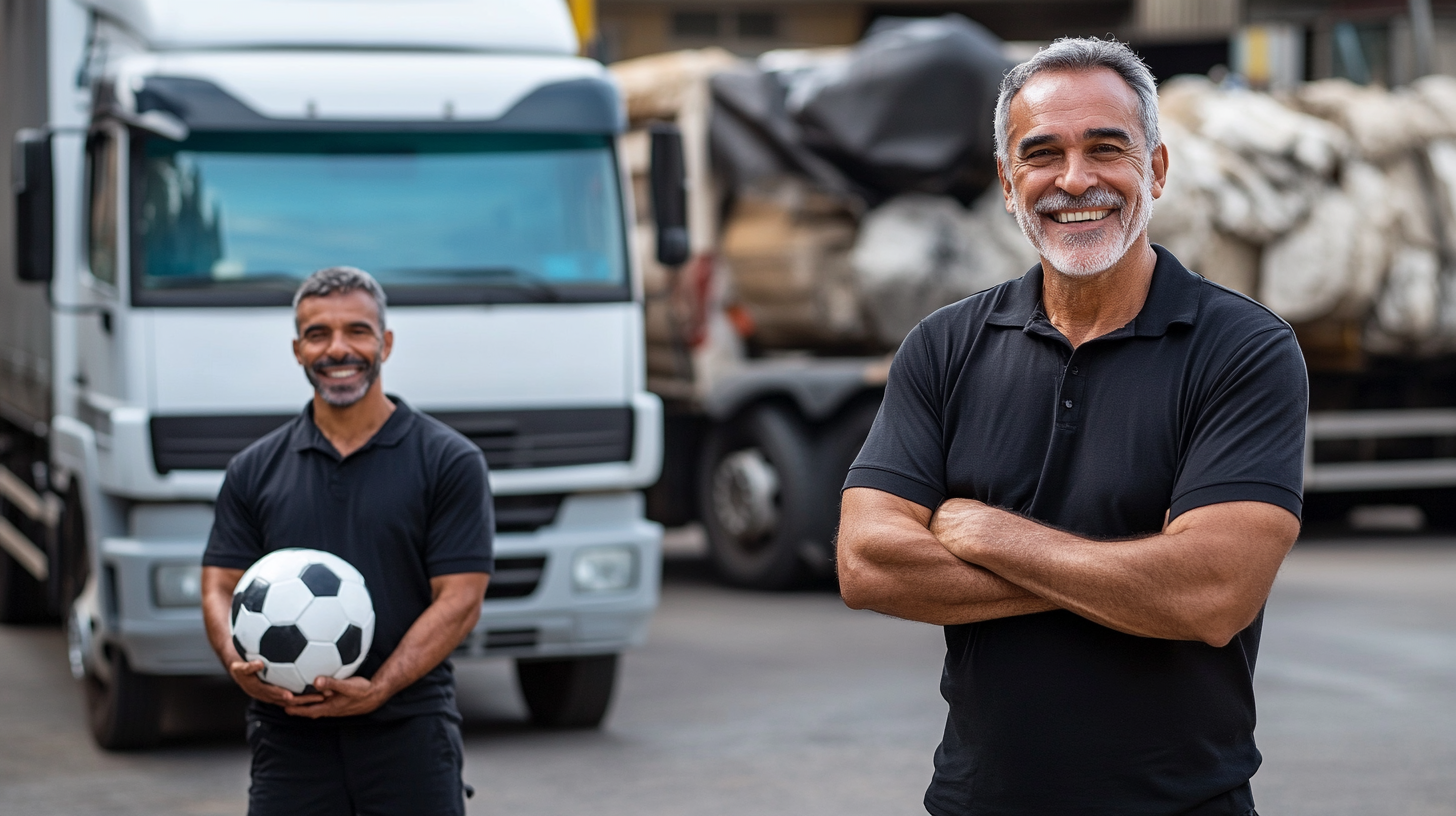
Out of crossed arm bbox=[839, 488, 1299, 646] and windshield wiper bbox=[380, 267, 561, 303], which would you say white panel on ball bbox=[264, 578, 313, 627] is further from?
windshield wiper bbox=[380, 267, 561, 303]

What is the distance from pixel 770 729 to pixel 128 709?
2565mm

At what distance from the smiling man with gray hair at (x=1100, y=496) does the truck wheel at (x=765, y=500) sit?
30.4ft

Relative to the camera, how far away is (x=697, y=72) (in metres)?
13.1

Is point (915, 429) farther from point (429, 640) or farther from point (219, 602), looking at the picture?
point (219, 602)

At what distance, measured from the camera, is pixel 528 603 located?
780 cm

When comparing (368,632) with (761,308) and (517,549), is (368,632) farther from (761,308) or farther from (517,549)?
(761,308)

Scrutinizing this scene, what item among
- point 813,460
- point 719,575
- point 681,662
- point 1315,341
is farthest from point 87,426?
point 1315,341

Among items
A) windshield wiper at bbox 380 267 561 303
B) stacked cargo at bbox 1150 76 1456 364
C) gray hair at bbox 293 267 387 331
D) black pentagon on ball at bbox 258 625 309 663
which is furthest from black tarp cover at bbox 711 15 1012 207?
black pentagon on ball at bbox 258 625 309 663

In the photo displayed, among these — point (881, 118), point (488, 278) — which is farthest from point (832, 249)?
point (488, 278)

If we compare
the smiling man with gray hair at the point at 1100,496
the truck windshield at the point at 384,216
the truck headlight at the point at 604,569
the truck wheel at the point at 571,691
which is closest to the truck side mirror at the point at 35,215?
the truck windshield at the point at 384,216

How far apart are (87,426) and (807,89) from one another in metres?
5.86

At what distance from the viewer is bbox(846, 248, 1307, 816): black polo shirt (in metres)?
2.74

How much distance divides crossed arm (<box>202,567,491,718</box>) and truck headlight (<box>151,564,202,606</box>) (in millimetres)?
3073

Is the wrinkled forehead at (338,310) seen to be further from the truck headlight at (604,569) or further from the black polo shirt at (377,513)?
the truck headlight at (604,569)
